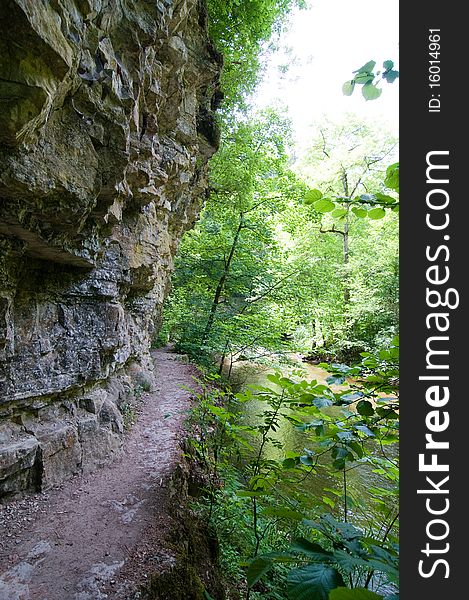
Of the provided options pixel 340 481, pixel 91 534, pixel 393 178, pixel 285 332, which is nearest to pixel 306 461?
pixel 393 178

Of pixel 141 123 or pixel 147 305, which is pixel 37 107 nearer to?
pixel 141 123

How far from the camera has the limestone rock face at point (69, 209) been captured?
2.44 m

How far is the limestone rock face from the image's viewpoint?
2438mm

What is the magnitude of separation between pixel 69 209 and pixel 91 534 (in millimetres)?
3184

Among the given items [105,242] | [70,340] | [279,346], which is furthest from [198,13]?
[279,346]

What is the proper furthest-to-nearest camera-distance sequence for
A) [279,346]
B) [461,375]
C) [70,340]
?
1. [279,346]
2. [70,340]
3. [461,375]

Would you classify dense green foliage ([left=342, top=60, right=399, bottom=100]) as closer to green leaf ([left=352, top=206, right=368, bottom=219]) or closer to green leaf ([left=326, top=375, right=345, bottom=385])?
green leaf ([left=352, top=206, right=368, bottom=219])

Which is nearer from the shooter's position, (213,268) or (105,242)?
(105,242)

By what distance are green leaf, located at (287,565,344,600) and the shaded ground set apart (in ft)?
8.12

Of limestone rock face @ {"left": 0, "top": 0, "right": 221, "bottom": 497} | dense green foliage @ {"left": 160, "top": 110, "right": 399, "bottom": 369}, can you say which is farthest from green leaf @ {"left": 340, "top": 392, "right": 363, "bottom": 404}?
dense green foliage @ {"left": 160, "top": 110, "right": 399, "bottom": 369}

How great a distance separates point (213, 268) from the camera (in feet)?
38.9

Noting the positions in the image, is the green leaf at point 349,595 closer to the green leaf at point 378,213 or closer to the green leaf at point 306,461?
the green leaf at point 306,461

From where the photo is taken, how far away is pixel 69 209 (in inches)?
138

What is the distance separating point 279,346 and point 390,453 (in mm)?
3588
